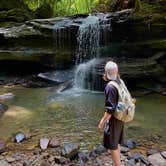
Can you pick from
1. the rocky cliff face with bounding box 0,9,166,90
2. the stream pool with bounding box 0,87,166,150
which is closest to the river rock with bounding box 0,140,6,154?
the stream pool with bounding box 0,87,166,150

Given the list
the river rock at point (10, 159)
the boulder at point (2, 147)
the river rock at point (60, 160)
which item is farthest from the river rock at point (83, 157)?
the boulder at point (2, 147)

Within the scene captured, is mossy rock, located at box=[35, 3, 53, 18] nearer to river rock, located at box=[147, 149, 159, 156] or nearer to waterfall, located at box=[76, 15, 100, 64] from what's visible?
waterfall, located at box=[76, 15, 100, 64]

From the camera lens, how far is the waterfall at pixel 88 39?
11680mm

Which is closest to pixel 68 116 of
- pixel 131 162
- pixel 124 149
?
pixel 124 149

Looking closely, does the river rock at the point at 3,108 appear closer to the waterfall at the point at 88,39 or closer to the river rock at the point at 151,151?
the river rock at the point at 151,151

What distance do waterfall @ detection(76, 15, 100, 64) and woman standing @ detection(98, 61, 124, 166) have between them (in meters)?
7.43

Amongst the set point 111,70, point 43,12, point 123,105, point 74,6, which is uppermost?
point 74,6

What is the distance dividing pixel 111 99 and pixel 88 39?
7.73 metres

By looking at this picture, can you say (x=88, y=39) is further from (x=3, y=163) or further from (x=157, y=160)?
(x=3, y=163)

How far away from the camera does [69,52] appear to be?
39.5ft

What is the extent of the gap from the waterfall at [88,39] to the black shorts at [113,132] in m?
7.46

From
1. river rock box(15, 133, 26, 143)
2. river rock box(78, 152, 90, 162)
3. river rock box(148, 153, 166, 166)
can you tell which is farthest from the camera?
river rock box(15, 133, 26, 143)

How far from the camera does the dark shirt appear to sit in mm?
4297

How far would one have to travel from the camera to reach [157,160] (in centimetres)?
556
